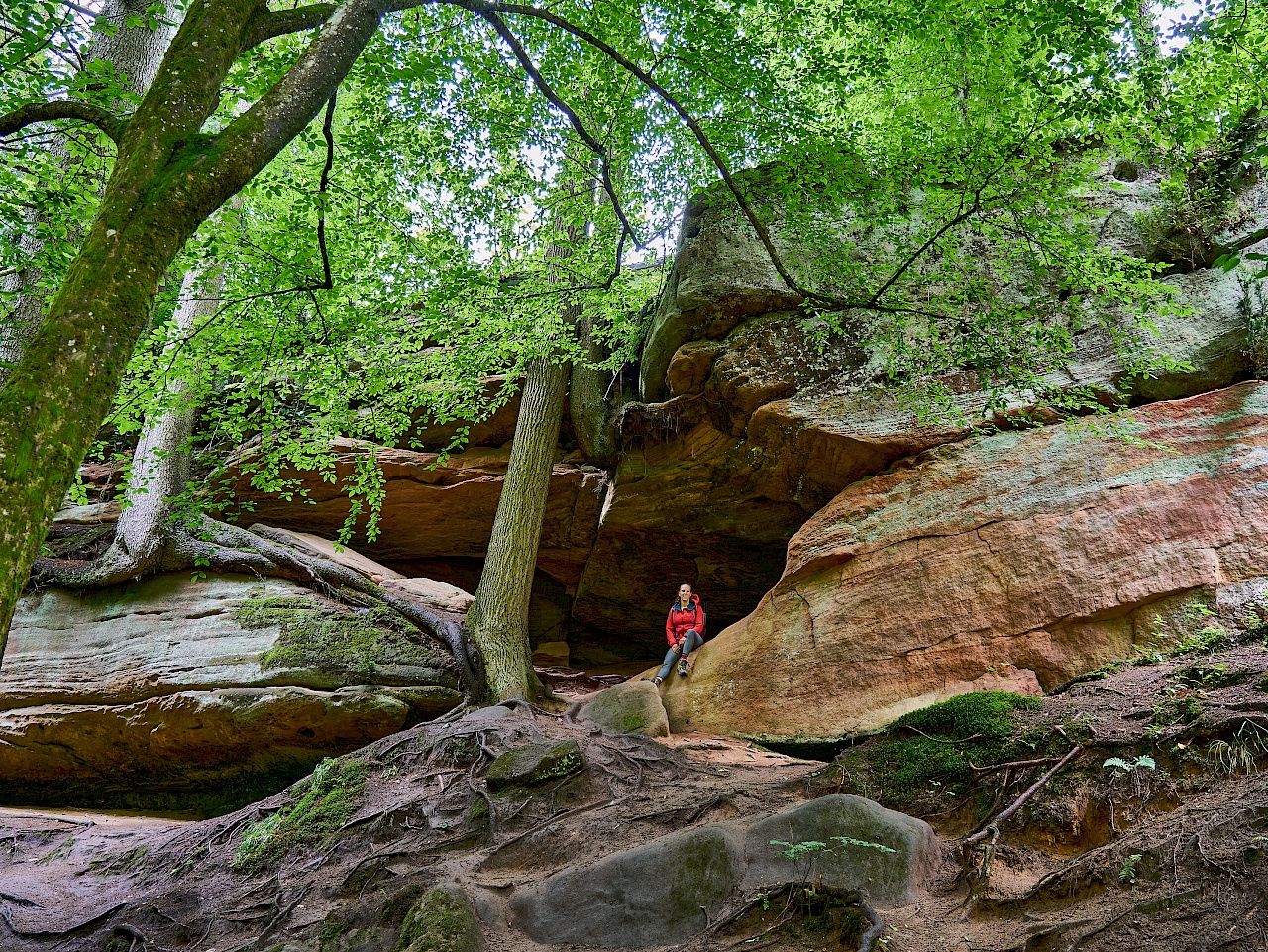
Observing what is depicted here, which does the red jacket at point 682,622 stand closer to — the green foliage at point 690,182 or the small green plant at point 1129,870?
the green foliage at point 690,182

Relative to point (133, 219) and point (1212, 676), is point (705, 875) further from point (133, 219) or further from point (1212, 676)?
point (133, 219)

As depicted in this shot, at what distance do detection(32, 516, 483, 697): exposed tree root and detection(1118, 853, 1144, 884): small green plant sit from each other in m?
7.86

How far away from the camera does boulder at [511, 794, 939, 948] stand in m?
4.11

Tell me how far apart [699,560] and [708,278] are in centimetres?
495

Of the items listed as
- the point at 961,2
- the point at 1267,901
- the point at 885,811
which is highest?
the point at 961,2

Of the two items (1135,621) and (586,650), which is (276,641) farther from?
(1135,621)

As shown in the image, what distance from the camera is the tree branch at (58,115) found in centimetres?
391

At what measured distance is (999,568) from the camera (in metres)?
7.69

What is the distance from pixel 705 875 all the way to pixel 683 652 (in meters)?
5.82

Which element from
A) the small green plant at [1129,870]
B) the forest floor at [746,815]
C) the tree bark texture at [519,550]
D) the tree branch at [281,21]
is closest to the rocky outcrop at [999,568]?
the forest floor at [746,815]

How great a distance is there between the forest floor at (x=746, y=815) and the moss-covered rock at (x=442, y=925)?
8.4 inches

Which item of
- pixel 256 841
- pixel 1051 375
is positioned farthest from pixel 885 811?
pixel 1051 375

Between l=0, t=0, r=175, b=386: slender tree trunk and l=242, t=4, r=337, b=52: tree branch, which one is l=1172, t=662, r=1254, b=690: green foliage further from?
l=0, t=0, r=175, b=386: slender tree trunk

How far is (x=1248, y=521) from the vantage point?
260 inches
